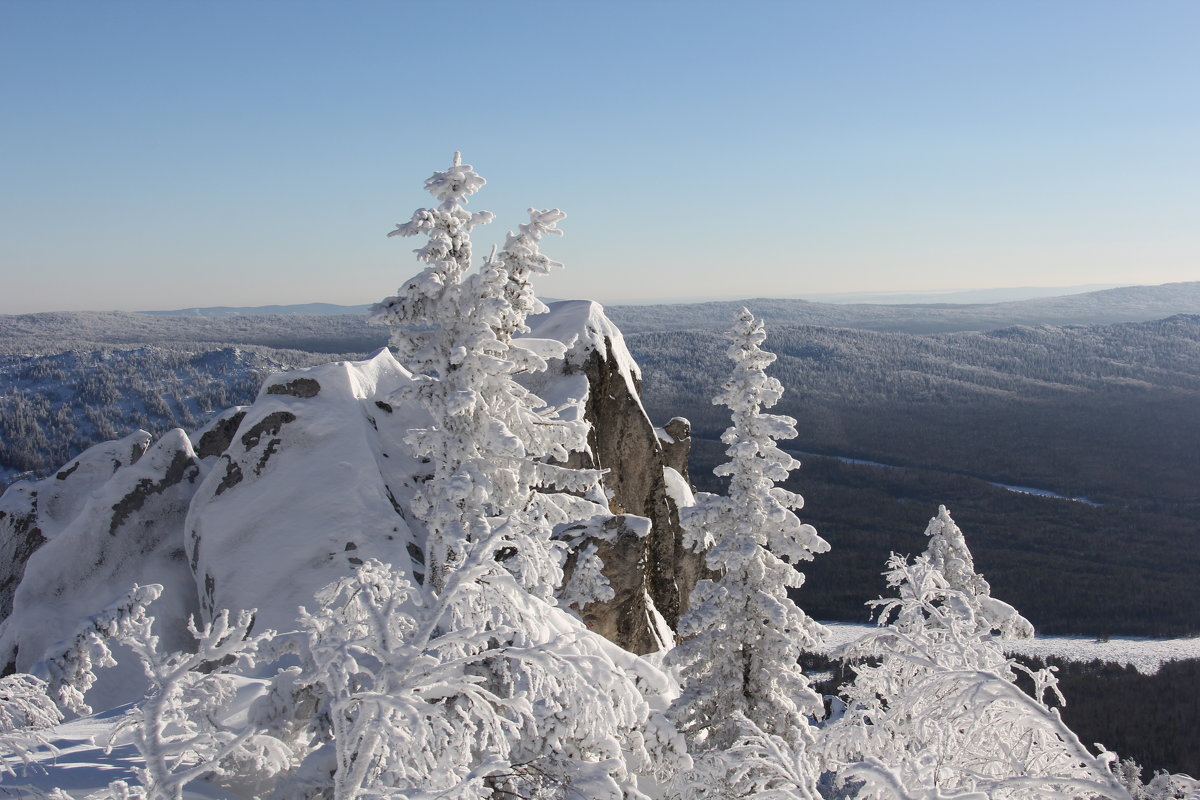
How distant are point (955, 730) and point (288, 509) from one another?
18.8 metres

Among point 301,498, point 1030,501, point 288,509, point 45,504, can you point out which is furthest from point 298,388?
point 1030,501

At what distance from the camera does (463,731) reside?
612 centimetres

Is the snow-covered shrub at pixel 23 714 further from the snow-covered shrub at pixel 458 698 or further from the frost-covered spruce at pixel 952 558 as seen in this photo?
the frost-covered spruce at pixel 952 558

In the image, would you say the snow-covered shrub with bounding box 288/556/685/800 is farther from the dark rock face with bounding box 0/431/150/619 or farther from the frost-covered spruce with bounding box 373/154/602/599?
the dark rock face with bounding box 0/431/150/619

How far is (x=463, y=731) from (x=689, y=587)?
2437 centimetres

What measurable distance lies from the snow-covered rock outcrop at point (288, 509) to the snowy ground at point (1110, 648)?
160ft

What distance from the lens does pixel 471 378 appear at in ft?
41.1

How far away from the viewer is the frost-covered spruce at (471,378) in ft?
39.5

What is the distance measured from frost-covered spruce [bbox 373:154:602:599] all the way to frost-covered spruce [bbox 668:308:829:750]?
309cm

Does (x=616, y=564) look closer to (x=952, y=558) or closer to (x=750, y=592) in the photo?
(x=750, y=592)

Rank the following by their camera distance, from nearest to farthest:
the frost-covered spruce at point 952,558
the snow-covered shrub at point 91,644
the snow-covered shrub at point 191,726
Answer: the snow-covered shrub at point 191,726 → the snow-covered shrub at point 91,644 → the frost-covered spruce at point 952,558

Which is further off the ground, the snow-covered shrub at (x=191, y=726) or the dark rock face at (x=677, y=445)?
the snow-covered shrub at (x=191, y=726)

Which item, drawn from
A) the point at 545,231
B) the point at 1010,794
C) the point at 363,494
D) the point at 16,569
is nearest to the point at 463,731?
the point at 1010,794

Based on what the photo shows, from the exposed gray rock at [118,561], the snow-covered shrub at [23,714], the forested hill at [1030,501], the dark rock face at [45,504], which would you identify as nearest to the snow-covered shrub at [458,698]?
the snow-covered shrub at [23,714]
